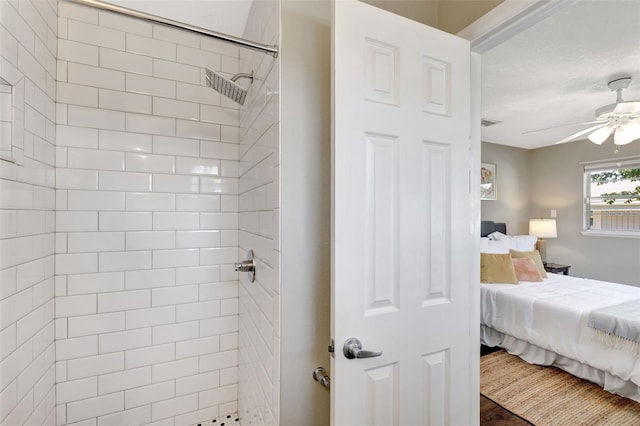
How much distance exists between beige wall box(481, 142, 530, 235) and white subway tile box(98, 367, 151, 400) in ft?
15.5

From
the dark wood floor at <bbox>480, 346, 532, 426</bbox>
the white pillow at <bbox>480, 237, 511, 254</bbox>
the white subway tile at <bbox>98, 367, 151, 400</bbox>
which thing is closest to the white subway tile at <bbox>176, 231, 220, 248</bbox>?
the white subway tile at <bbox>98, 367, 151, 400</bbox>

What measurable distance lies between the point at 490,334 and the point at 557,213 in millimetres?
3035

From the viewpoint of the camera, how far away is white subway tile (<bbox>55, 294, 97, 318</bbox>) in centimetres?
138

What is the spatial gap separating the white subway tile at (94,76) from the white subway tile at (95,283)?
943mm

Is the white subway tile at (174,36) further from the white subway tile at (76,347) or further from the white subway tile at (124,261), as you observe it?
the white subway tile at (76,347)

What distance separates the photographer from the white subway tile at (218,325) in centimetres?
164

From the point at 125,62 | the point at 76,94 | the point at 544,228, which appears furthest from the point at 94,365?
the point at 544,228

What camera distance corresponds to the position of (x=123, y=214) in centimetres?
148

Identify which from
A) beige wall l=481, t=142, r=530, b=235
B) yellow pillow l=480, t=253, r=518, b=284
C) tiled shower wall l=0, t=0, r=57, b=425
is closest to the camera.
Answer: tiled shower wall l=0, t=0, r=57, b=425

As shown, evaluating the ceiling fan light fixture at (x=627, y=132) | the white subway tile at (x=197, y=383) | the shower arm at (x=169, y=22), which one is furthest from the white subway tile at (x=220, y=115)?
the ceiling fan light fixture at (x=627, y=132)

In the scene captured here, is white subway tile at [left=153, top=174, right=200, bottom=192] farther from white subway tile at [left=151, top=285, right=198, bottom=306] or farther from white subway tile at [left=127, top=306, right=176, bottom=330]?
white subway tile at [left=127, top=306, right=176, bottom=330]

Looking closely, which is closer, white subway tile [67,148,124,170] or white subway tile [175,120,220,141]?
white subway tile [67,148,124,170]

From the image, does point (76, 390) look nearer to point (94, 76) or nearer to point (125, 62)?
point (94, 76)

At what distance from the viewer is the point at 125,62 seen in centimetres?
150
